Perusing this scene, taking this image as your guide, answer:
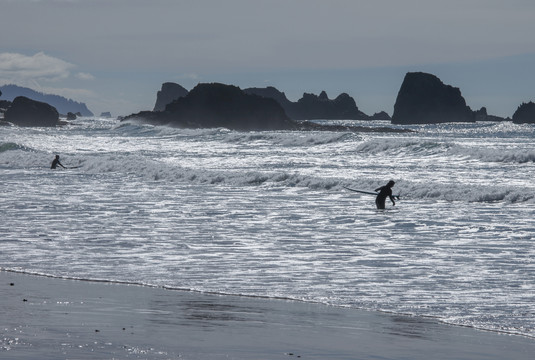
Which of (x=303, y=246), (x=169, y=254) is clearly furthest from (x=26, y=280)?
(x=303, y=246)

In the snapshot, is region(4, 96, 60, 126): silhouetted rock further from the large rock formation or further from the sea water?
the sea water

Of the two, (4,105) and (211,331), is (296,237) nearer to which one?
(211,331)

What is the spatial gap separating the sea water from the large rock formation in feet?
309

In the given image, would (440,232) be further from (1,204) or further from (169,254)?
(1,204)

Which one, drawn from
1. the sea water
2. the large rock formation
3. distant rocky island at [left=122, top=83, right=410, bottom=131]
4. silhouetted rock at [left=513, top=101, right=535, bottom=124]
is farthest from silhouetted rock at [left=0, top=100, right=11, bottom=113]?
the sea water

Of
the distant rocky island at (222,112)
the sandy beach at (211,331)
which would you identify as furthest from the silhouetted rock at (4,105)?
the sandy beach at (211,331)

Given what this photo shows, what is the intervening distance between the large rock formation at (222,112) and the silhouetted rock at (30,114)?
22.5 meters

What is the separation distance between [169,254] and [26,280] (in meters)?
3.11

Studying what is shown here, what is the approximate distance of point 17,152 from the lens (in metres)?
53.7

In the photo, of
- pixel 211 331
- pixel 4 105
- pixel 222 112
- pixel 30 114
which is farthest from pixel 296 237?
pixel 4 105

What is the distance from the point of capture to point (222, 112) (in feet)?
444

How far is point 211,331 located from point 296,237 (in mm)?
8098

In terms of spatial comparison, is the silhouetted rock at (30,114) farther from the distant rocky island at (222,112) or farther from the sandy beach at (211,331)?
the sandy beach at (211,331)

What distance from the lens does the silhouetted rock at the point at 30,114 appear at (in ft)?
487
